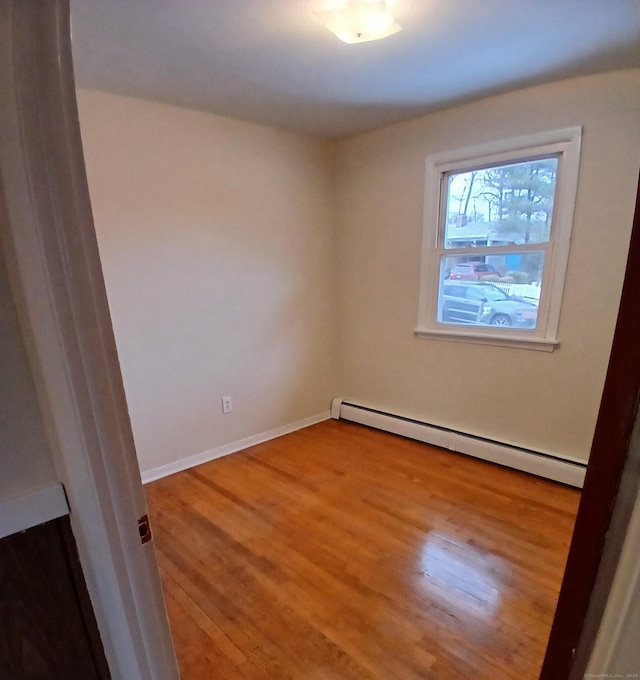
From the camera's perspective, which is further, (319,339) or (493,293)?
(319,339)

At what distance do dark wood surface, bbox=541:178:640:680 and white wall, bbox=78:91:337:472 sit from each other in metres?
2.42

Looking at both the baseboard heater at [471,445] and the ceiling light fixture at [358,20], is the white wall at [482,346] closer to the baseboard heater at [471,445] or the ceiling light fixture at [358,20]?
the baseboard heater at [471,445]

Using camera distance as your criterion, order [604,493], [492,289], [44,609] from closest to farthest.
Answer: [604,493]
[44,609]
[492,289]

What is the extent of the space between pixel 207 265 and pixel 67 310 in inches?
86.7

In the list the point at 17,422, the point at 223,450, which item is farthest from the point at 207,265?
the point at 17,422

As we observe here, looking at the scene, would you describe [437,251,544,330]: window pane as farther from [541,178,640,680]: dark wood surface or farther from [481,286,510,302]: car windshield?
[541,178,640,680]: dark wood surface

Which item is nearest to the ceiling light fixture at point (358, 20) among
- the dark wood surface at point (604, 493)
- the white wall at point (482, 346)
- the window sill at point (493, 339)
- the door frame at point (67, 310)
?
the white wall at point (482, 346)

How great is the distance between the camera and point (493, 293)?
2.72 m

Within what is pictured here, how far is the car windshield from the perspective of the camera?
2676 mm

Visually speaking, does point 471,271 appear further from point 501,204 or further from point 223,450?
point 223,450

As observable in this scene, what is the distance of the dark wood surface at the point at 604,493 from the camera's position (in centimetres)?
54

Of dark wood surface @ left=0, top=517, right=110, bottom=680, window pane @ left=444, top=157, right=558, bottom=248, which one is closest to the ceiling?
window pane @ left=444, top=157, right=558, bottom=248

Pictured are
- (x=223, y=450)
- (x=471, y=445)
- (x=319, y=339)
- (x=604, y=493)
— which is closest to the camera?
(x=604, y=493)

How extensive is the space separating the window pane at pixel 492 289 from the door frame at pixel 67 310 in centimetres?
252
